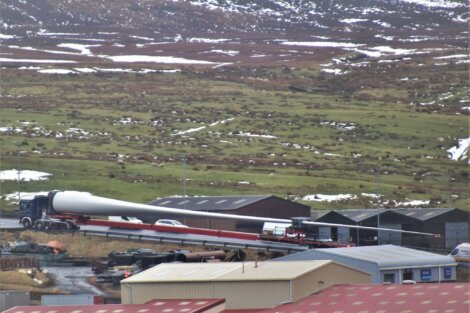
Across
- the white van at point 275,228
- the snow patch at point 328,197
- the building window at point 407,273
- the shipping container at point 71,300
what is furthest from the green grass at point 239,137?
the shipping container at point 71,300

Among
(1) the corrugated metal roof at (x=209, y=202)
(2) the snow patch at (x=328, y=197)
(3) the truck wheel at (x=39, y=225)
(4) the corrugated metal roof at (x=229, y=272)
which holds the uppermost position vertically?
(2) the snow patch at (x=328, y=197)

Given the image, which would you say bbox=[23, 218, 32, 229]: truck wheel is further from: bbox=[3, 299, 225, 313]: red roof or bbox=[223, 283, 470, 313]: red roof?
bbox=[223, 283, 470, 313]: red roof

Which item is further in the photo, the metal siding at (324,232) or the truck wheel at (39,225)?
the truck wheel at (39,225)

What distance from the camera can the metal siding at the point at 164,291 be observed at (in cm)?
4025

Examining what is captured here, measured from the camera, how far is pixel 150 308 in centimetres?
3969

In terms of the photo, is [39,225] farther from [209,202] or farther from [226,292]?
[226,292]

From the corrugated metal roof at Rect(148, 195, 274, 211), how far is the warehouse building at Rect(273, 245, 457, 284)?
1647 cm

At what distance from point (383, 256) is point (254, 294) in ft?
41.4

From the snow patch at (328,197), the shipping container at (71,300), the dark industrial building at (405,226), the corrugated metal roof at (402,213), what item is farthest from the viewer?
the snow patch at (328,197)

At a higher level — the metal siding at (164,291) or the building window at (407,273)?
the building window at (407,273)

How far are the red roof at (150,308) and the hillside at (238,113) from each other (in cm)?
3837

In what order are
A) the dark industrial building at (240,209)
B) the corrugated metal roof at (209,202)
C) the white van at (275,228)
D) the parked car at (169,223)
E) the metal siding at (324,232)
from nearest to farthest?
the white van at (275,228) → the metal siding at (324,232) → the parked car at (169,223) → the dark industrial building at (240,209) → the corrugated metal roof at (209,202)

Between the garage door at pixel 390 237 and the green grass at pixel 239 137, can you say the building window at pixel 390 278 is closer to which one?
the garage door at pixel 390 237

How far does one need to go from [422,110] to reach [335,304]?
89.6 meters
